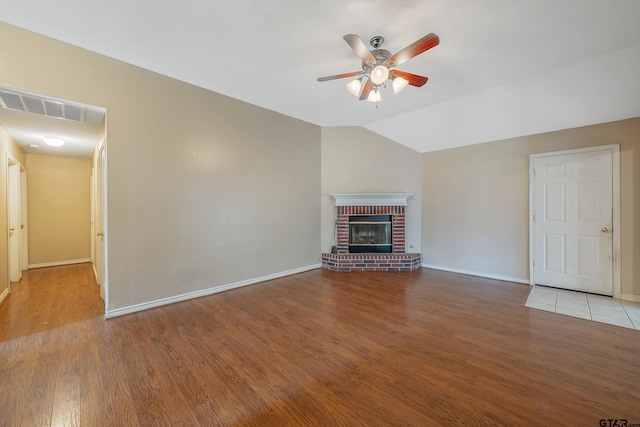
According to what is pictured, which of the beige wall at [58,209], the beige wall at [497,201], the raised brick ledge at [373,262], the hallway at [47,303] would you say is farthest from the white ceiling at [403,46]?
the beige wall at [58,209]

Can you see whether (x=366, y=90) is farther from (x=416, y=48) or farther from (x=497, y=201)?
Answer: (x=497, y=201)

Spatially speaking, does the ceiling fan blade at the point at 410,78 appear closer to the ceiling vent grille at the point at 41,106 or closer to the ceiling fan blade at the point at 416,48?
the ceiling fan blade at the point at 416,48

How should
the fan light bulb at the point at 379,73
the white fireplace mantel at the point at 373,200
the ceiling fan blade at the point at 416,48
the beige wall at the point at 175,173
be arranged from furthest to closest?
the white fireplace mantel at the point at 373,200, the beige wall at the point at 175,173, the fan light bulb at the point at 379,73, the ceiling fan blade at the point at 416,48

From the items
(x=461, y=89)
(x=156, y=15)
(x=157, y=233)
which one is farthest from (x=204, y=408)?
(x=461, y=89)

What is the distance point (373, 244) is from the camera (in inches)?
210

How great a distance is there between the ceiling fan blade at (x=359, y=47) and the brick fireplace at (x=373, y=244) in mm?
2966

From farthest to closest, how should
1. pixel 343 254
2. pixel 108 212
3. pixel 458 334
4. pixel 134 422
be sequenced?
1. pixel 343 254
2. pixel 108 212
3. pixel 458 334
4. pixel 134 422

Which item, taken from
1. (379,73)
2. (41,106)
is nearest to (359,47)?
(379,73)

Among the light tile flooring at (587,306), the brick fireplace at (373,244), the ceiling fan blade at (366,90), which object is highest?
the ceiling fan blade at (366,90)

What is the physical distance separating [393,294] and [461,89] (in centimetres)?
301

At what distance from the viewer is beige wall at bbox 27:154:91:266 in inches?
211

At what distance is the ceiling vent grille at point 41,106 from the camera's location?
2.56 m

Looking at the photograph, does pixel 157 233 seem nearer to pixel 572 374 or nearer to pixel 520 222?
pixel 572 374

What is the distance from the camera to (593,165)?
11.8 ft
